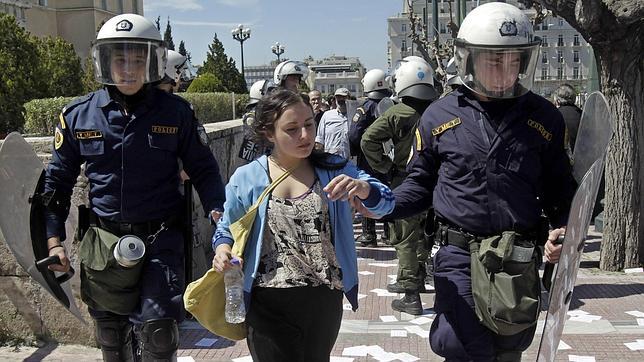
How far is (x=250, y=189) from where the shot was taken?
2.79 m

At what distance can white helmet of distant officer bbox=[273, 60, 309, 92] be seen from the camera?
6.16m

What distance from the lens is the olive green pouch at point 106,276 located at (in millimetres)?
3154

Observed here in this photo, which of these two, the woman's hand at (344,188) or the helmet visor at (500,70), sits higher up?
the helmet visor at (500,70)

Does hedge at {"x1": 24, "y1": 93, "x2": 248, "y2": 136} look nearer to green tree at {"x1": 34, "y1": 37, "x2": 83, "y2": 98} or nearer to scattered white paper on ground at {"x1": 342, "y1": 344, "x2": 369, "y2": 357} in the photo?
scattered white paper on ground at {"x1": 342, "y1": 344, "x2": 369, "y2": 357}

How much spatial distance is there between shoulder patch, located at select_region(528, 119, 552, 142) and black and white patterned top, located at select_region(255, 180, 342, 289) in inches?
36.2

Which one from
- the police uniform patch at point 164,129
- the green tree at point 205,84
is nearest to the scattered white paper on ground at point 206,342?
the police uniform patch at point 164,129

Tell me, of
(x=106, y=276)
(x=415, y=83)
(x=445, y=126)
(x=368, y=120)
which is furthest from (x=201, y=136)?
(x=368, y=120)

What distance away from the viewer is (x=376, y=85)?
8820 mm

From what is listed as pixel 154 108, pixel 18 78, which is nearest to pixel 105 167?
pixel 154 108

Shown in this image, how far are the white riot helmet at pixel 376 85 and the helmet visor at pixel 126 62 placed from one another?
545 centimetres

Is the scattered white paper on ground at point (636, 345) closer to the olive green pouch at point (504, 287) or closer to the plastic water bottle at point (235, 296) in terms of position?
the olive green pouch at point (504, 287)

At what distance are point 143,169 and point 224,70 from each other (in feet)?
140

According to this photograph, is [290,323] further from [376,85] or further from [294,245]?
[376,85]

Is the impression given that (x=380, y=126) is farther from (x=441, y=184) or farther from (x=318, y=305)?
(x=318, y=305)
